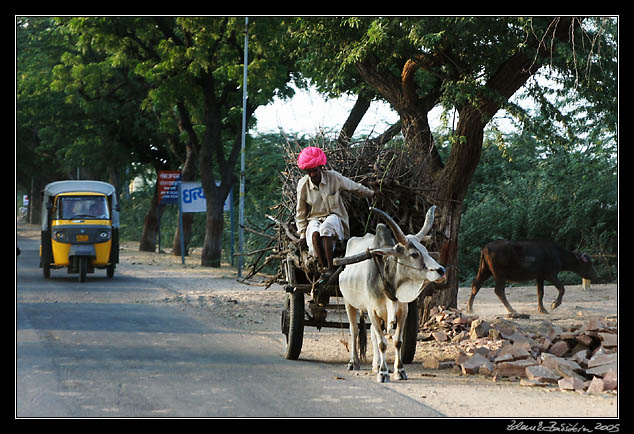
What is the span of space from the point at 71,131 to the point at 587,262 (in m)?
22.3

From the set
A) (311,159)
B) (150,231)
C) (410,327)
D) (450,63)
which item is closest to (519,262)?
(450,63)

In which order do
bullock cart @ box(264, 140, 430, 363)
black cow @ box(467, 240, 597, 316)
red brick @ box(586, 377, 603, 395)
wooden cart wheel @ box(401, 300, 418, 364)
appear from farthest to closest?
1. black cow @ box(467, 240, 597, 316)
2. bullock cart @ box(264, 140, 430, 363)
3. wooden cart wheel @ box(401, 300, 418, 364)
4. red brick @ box(586, 377, 603, 395)

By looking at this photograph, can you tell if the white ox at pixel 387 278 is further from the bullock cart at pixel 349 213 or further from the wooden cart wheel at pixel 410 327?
the wooden cart wheel at pixel 410 327

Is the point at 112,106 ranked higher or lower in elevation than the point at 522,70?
higher

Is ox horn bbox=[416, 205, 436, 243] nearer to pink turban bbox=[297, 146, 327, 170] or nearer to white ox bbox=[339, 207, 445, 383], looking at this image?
white ox bbox=[339, 207, 445, 383]

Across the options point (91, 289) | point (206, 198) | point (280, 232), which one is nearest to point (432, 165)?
point (280, 232)

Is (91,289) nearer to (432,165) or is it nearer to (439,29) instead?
(432,165)

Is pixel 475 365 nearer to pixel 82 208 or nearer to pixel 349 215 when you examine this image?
pixel 349 215

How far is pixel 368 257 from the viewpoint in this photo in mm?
7547

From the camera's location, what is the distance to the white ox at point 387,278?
7223 millimetres

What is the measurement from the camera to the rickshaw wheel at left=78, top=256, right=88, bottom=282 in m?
18.7

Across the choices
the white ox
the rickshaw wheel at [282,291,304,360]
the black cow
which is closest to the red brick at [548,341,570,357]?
the white ox

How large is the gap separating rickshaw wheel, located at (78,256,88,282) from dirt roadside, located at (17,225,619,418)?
1889 mm

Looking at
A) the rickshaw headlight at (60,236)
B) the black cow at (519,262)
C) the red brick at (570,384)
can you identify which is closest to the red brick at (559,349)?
the red brick at (570,384)
